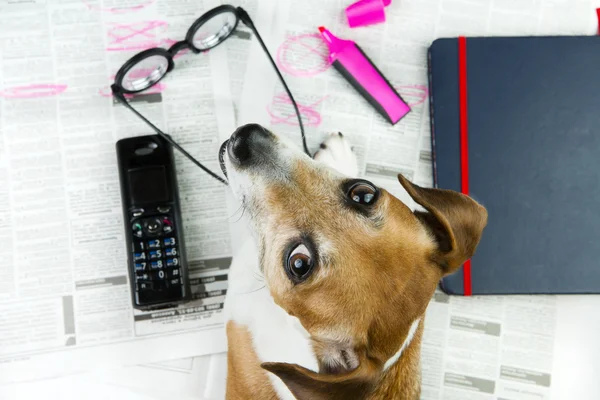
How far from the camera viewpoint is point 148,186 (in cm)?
128

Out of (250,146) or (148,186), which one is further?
(148,186)

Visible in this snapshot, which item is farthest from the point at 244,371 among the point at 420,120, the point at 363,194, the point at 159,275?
the point at 420,120

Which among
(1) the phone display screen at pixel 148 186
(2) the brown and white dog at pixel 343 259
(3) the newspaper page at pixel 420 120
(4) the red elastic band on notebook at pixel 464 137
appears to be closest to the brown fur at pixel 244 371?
(2) the brown and white dog at pixel 343 259

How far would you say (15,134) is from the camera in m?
1.32

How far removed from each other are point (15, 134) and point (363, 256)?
1.00 meters

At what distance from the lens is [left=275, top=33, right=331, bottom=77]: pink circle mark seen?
136 cm

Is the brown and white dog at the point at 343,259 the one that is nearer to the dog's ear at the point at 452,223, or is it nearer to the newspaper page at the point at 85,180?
the dog's ear at the point at 452,223

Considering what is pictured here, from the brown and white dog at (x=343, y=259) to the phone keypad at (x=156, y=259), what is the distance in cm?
31

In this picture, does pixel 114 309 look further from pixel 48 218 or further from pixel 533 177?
pixel 533 177

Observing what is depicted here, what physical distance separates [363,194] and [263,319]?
400 mm

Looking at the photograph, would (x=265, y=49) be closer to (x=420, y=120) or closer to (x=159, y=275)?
(x=420, y=120)

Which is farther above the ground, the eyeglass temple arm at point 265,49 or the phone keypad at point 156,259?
the eyeglass temple arm at point 265,49

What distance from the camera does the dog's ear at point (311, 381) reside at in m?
0.84

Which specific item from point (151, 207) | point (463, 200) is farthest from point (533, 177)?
point (151, 207)
